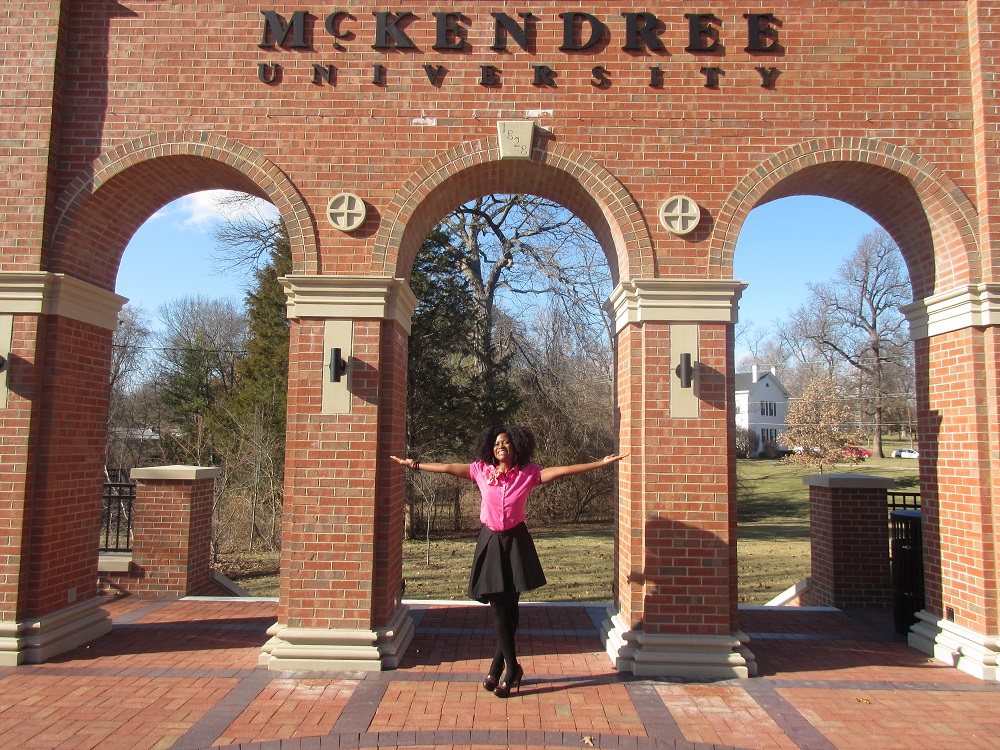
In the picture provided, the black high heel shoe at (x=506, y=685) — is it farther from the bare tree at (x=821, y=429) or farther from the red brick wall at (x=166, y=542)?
the bare tree at (x=821, y=429)

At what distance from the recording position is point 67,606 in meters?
5.65

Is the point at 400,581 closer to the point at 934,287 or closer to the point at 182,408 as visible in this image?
the point at 934,287

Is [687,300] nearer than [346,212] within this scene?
Yes

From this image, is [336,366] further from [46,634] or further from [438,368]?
[438,368]

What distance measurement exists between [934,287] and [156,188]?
23.8 ft

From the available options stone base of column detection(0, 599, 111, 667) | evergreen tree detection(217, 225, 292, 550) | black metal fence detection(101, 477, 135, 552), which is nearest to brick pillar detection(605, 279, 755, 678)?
stone base of column detection(0, 599, 111, 667)

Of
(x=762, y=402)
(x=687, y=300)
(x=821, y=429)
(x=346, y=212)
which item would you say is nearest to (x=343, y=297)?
(x=346, y=212)

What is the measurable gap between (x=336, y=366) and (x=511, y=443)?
1.65m

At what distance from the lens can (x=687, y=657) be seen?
5.11 metres

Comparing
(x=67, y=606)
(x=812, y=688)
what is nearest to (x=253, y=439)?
(x=67, y=606)

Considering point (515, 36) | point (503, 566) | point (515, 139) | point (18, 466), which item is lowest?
point (503, 566)

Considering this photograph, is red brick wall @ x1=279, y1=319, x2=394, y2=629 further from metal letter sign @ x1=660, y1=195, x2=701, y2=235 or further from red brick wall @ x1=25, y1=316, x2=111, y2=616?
metal letter sign @ x1=660, y1=195, x2=701, y2=235

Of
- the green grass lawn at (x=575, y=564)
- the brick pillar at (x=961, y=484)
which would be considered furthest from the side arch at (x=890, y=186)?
the green grass lawn at (x=575, y=564)

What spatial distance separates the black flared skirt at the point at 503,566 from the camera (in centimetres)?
447
